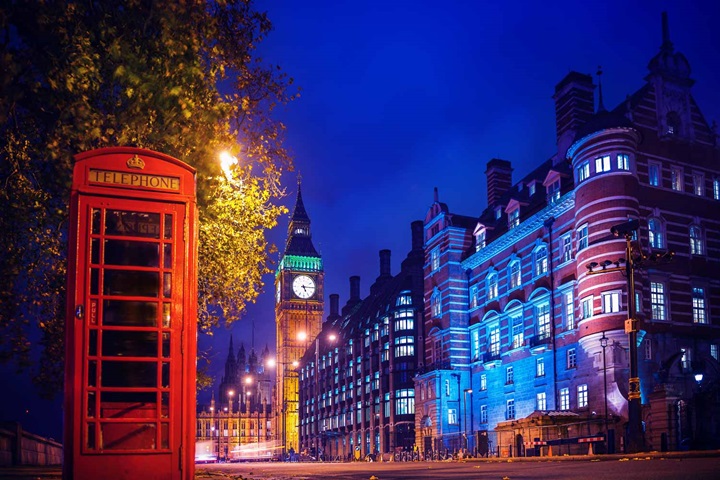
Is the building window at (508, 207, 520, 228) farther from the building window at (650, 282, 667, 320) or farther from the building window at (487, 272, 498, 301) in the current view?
the building window at (650, 282, 667, 320)

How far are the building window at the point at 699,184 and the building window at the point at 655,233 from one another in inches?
158

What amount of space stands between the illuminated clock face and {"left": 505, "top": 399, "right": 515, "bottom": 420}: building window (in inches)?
4407

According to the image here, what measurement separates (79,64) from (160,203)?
3.37 m

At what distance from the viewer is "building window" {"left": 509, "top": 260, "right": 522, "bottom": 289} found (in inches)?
2013

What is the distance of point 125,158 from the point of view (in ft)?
32.6

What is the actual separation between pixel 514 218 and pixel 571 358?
1178 cm

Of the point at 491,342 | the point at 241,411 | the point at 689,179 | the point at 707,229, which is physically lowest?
the point at 241,411

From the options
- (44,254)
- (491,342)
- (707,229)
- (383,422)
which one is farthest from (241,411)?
(44,254)

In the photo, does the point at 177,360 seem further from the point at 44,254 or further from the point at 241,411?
the point at 241,411

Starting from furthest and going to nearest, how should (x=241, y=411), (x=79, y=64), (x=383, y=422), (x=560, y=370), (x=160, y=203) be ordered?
(x=241, y=411) → (x=383, y=422) → (x=560, y=370) → (x=79, y=64) → (x=160, y=203)

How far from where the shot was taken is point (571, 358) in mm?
44062

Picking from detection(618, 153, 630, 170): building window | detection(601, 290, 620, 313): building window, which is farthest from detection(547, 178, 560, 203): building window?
detection(601, 290, 620, 313): building window

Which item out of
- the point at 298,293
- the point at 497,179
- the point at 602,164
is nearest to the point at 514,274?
the point at 602,164

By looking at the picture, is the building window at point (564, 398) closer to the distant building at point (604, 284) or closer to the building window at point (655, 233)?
the distant building at point (604, 284)
